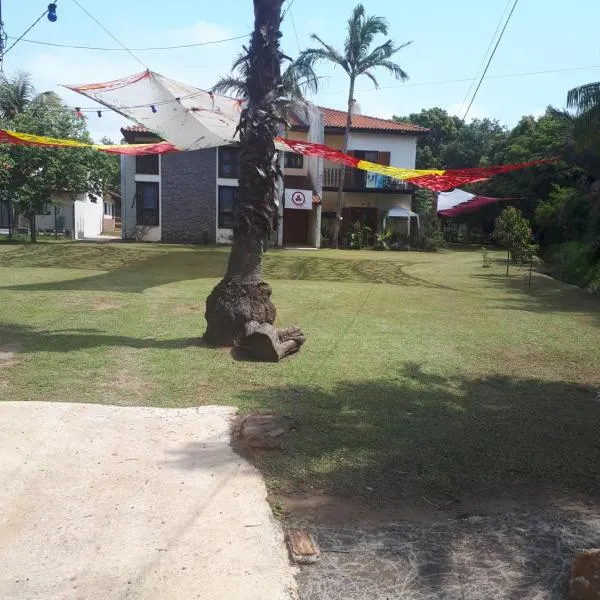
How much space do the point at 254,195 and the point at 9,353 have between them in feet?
10.9

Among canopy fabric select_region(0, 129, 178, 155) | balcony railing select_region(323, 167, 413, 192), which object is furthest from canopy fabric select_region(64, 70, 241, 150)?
balcony railing select_region(323, 167, 413, 192)

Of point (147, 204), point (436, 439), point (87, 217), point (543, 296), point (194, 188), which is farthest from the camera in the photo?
point (87, 217)

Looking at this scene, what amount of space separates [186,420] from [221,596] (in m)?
2.27

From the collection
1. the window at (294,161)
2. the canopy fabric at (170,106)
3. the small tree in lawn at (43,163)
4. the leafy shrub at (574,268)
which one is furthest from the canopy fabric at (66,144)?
the window at (294,161)

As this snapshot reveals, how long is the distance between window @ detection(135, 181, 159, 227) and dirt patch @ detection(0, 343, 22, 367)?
2307 cm

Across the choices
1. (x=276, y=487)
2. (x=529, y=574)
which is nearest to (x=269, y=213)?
(x=276, y=487)

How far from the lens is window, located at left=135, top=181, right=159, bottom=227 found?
29.4 metres

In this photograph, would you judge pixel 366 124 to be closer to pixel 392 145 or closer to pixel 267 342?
pixel 392 145

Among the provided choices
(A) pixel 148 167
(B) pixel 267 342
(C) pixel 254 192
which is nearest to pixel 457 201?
(A) pixel 148 167

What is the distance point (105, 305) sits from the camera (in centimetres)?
1030

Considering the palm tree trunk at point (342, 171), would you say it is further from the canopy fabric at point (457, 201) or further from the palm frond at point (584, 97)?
the palm frond at point (584, 97)

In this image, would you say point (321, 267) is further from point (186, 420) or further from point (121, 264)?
point (186, 420)

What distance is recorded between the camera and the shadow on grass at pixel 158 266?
1362 centimetres

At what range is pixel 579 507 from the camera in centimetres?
360
